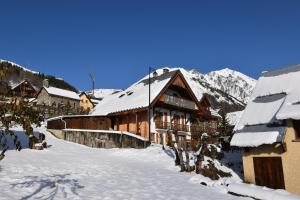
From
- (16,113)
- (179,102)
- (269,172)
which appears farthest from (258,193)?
(179,102)

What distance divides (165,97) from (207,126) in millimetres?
7845

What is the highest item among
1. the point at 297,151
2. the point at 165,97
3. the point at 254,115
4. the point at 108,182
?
the point at 165,97

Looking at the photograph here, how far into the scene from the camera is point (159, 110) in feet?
129

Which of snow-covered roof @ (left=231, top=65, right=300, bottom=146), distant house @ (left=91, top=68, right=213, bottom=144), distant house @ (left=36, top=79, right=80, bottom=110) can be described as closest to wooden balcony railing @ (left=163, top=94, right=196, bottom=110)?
distant house @ (left=91, top=68, right=213, bottom=144)

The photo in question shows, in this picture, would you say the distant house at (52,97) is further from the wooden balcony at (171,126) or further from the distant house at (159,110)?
the wooden balcony at (171,126)

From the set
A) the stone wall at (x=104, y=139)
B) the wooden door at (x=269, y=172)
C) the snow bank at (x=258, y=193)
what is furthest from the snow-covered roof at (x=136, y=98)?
the snow bank at (x=258, y=193)

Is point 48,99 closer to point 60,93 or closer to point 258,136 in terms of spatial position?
point 60,93

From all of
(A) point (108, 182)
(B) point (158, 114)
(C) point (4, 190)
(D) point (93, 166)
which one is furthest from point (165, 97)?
(C) point (4, 190)

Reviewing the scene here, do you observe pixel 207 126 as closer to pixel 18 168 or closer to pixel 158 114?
pixel 158 114

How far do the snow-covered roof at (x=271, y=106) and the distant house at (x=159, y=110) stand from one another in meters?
12.0

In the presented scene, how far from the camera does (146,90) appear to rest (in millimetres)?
40781

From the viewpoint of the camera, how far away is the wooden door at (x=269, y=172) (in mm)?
20500

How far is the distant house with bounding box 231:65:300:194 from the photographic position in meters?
19.9

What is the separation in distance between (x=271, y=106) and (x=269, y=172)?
14.8 feet
